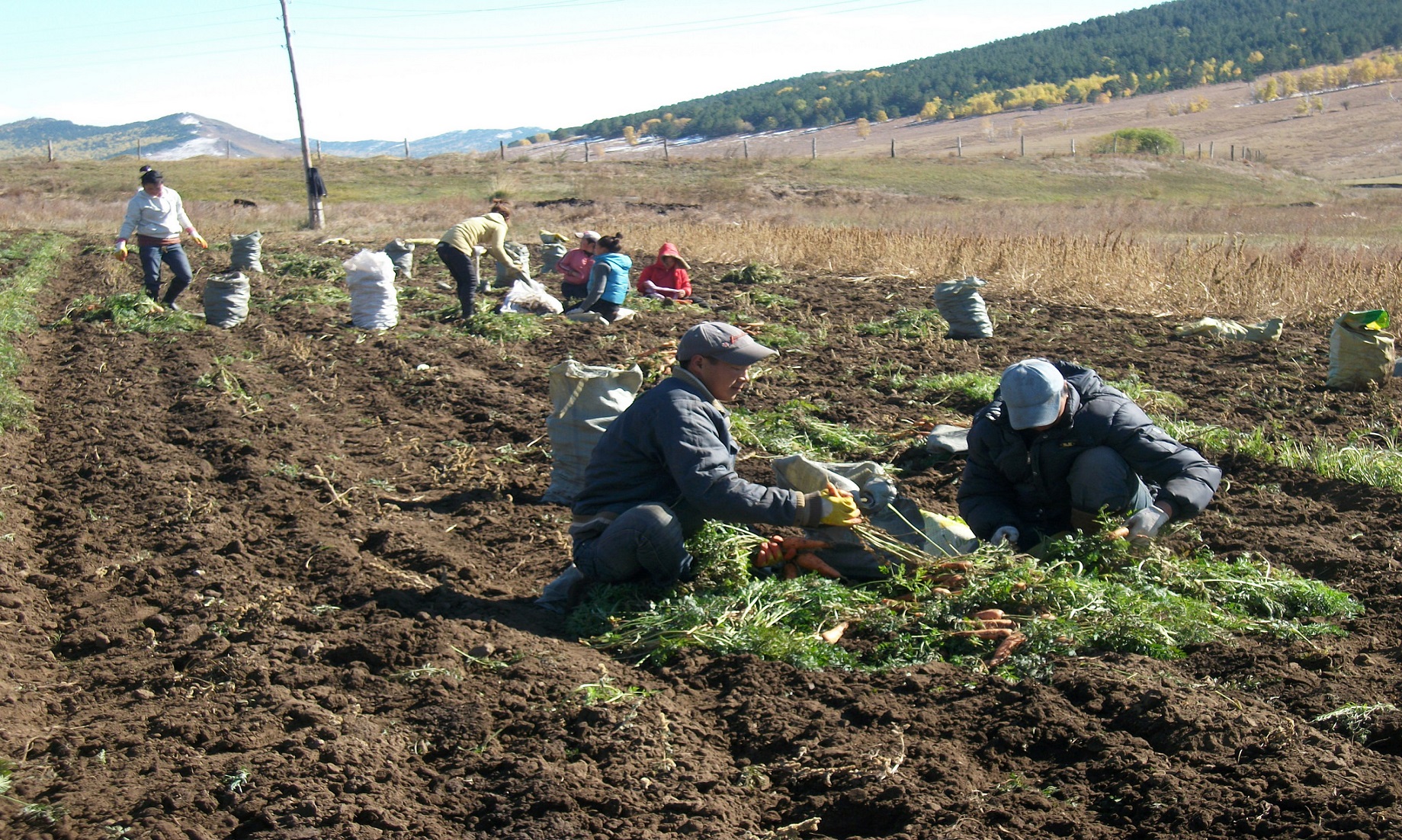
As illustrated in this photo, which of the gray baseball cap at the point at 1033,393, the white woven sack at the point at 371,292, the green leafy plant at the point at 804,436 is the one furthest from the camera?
the white woven sack at the point at 371,292

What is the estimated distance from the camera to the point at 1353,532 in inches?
208

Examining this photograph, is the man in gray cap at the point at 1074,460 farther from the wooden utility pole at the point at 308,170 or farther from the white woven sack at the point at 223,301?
the wooden utility pole at the point at 308,170

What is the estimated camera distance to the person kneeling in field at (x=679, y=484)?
166 inches

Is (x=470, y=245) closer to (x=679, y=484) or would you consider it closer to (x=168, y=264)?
(x=168, y=264)

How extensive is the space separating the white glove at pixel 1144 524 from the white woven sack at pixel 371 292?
8.60 m

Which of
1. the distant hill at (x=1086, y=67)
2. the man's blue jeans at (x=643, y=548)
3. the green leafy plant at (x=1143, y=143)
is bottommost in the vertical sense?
the man's blue jeans at (x=643, y=548)

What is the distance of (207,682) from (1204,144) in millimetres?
72532

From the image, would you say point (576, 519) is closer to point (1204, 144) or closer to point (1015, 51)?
point (1204, 144)

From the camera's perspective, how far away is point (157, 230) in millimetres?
11734

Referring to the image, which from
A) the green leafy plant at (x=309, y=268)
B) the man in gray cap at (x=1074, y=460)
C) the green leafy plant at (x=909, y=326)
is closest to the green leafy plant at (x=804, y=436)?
the man in gray cap at (x=1074, y=460)

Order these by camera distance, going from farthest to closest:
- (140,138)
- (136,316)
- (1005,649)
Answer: (140,138)
(136,316)
(1005,649)

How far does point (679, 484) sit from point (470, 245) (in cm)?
768

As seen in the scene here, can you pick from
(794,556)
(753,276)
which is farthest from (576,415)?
(753,276)

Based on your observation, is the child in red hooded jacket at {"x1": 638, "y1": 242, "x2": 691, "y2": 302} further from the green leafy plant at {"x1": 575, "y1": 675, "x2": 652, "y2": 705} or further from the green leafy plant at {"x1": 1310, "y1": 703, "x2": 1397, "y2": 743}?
the green leafy plant at {"x1": 1310, "y1": 703, "x2": 1397, "y2": 743}
